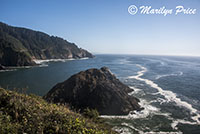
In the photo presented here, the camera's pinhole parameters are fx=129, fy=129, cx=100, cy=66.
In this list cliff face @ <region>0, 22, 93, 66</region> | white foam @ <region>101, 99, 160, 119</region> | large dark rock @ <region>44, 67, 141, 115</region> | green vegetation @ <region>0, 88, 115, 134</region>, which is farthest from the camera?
cliff face @ <region>0, 22, 93, 66</region>

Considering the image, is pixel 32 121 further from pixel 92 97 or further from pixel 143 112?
pixel 143 112

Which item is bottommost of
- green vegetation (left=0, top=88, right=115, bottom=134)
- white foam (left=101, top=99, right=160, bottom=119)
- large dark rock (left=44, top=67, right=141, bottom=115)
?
white foam (left=101, top=99, right=160, bottom=119)

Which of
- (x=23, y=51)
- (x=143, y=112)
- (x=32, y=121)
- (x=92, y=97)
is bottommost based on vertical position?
(x=143, y=112)

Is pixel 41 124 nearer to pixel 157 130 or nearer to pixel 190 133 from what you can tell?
pixel 157 130

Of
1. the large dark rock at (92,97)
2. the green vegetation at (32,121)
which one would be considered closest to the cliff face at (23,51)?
the large dark rock at (92,97)

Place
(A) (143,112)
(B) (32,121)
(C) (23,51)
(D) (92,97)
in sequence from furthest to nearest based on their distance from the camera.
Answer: (C) (23,51) → (D) (92,97) → (A) (143,112) → (B) (32,121)

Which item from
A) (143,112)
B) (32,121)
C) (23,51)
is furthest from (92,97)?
(23,51)

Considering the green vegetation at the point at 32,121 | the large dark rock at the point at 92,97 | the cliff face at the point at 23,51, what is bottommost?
the large dark rock at the point at 92,97

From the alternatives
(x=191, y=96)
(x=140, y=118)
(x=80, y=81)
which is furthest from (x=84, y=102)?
(x=191, y=96)

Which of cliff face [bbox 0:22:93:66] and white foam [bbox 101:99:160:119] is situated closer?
white foam [bbox 101:99:160:119]

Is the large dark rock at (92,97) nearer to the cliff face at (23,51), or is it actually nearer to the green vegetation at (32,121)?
the green vegetation at (32,121)

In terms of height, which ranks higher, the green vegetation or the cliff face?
the cliff face

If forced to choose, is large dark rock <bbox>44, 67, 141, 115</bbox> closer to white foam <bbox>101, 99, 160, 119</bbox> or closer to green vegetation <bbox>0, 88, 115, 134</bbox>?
white foam <bbox>101, 99, 160, 119</bbox>

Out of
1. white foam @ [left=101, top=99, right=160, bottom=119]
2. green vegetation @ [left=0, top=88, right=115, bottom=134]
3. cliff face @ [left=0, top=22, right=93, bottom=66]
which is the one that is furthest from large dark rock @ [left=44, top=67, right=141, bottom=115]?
cliff face @ [left=0, top=22, right=93, bottom=66]
